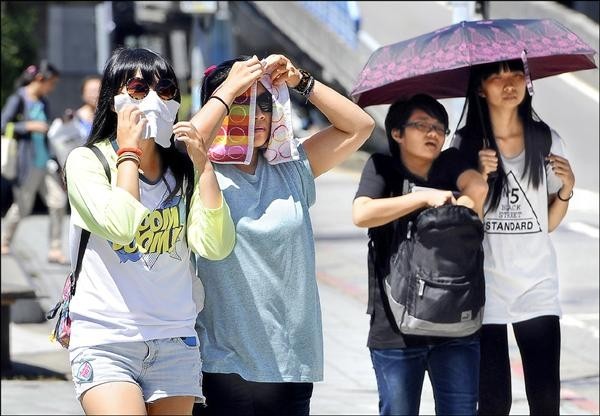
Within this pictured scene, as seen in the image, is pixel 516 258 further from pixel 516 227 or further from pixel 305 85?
pixel 305 85

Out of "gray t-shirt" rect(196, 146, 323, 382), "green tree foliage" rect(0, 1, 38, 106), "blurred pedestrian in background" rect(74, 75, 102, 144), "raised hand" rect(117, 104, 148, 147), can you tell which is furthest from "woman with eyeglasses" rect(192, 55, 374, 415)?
"green tree foliage" rect(0, 1, 38, 106)

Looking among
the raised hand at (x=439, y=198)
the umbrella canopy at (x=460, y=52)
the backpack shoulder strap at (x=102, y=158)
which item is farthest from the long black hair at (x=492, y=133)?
the backpack shoulder strap at (x=102, y=158)

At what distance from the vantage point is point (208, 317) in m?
4.58

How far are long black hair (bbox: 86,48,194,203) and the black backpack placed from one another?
4.20 feet

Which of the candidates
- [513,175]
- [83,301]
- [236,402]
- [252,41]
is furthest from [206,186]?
[252,41]

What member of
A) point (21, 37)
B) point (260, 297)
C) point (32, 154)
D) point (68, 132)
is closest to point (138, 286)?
point (260, 297)

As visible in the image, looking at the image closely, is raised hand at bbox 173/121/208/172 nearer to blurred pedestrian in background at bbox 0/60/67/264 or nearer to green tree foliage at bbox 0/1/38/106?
blurred pedestrian in background at bbox 0/60/67/264

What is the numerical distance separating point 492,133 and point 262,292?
1534mm

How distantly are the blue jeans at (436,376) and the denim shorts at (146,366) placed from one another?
54.0 inches

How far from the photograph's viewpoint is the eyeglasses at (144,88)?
421 centimetres

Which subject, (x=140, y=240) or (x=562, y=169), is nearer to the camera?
(x=140, y=240)

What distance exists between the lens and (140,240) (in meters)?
4.16

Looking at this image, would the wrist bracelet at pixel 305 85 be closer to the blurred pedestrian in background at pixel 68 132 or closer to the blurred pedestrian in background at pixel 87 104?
the blurred pedestrian in background at pixel 87 104

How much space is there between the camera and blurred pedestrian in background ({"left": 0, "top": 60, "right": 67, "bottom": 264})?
1282cm
